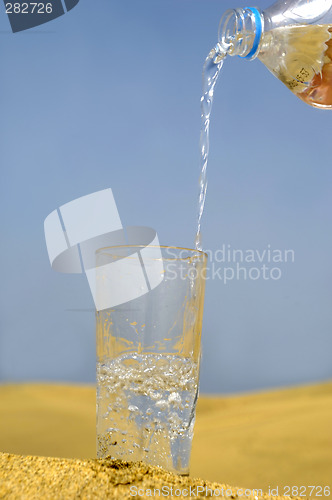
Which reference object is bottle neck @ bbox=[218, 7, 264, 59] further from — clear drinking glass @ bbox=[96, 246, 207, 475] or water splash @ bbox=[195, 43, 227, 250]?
clear drinking glass @ bbox=[96, 246, 207, 475]

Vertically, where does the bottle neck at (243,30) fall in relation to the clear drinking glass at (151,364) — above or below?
above

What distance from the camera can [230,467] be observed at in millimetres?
1617

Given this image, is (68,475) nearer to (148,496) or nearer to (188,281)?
(148,496)

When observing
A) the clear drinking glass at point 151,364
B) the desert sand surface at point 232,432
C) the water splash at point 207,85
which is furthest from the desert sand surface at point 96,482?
the water splash at point 207,85

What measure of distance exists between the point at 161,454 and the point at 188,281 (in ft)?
0.90

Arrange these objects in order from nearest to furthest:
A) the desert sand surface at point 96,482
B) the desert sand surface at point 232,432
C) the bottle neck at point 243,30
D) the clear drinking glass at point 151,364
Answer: the desert sand surface at point 96,482 < the clear drinking glass at point 151,364 < the bottle neck at point 243,30 < the desert sand surface at point 232,432

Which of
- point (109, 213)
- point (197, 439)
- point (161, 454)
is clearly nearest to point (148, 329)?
point (161, 454)

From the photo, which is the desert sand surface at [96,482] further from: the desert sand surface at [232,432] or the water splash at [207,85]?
the water splash at [207,85]

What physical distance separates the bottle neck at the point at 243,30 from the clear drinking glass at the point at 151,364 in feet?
2.31

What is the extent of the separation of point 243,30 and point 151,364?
2.91 feet

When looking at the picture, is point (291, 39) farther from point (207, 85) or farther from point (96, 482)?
point (96, 482)

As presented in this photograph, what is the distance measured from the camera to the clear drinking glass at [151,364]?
2.75 feet

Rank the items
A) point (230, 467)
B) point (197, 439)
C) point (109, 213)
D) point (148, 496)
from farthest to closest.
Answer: point (109, 213) → point (197, 439) → point (230, 467) → point (148, 496)

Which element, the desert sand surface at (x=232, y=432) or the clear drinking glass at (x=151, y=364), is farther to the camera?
the desert sand surface at (x=232, y=432)
